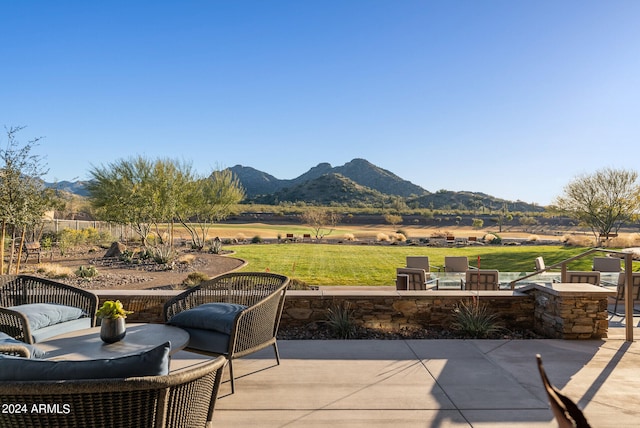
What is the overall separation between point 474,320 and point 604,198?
28.8 m

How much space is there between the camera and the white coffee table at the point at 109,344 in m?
2.99

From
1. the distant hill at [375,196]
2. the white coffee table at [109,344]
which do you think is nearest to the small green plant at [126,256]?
the white coffee table at [109,344]

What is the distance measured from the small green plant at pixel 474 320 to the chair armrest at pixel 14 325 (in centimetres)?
449

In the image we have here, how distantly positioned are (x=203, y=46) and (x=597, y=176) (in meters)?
27.6

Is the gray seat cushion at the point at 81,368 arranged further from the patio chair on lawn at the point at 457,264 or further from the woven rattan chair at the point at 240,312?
the patio chair on lawn at the point at 457,264

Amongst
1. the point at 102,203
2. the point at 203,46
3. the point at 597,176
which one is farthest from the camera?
the point at 597,176

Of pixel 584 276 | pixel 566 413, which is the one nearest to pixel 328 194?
pixel 584 276

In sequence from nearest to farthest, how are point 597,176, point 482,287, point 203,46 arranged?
1. point 482,287
2. point 203,46
3. point 597,176

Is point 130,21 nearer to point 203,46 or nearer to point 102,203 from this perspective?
point 203,46

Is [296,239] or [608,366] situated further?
[296,239]

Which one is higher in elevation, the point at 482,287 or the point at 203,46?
the point at 203,46

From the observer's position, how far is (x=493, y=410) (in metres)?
3.06

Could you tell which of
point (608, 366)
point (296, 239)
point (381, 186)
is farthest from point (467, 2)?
point (381, 186)

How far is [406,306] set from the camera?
533 centimetres
